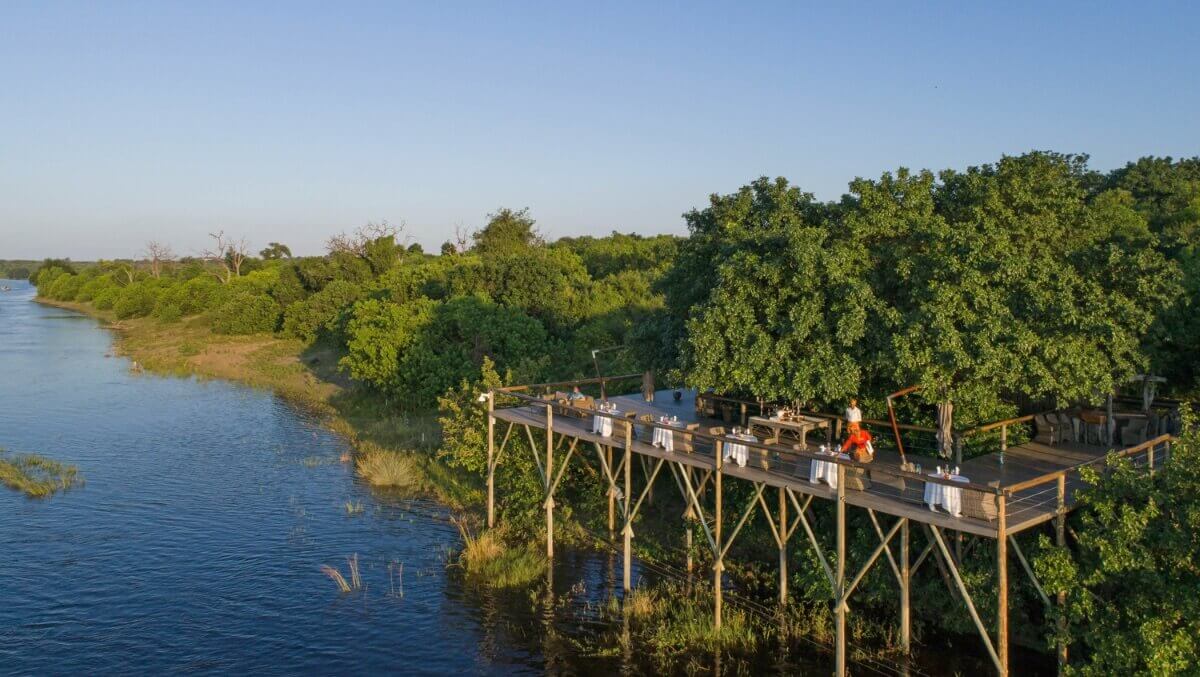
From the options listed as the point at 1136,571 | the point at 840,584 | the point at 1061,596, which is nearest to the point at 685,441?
the point at 840,584

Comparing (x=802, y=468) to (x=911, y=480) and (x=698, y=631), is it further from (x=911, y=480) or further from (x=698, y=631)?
(x=698, y=631)

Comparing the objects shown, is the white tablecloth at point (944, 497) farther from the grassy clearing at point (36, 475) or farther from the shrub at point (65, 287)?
the shrub at point (65, 287)

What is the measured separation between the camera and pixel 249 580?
2095 cm

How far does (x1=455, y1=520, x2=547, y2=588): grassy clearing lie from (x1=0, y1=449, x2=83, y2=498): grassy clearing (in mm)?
16248

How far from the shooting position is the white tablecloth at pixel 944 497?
13.4 m

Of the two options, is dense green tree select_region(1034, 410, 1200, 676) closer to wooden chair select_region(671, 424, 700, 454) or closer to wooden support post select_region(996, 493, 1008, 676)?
wooden support post select_region(996, 493, 1008, 676)

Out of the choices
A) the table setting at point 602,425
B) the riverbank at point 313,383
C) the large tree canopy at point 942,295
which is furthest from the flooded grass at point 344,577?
the large tree canopy at point 942,295

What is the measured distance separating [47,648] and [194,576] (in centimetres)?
398

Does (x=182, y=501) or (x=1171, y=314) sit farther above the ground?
(x=1171, y=314)

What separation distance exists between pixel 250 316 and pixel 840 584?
213ft

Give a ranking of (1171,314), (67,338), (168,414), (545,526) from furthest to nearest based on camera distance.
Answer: (67,338)
(168,414)
(545,526)
(1171,314)

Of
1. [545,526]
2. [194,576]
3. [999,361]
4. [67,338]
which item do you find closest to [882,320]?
[999,361]

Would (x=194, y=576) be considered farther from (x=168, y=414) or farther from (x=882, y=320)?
(x=168, y=414)

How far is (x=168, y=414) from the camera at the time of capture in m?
42.5
